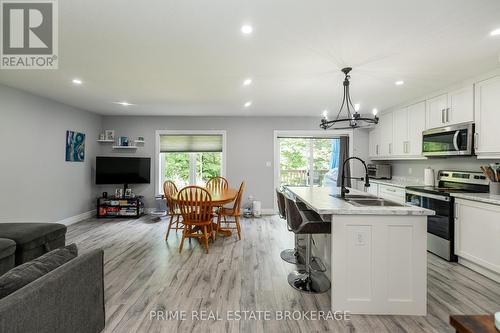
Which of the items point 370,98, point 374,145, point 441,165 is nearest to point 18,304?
point 370,98

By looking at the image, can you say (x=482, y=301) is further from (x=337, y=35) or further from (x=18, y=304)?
(x=18, y=304)

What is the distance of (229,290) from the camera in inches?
92.6

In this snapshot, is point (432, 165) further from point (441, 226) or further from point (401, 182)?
point (441, 226)

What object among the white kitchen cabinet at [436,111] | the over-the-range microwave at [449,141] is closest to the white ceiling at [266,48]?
the white kitchen cabinet at [436,111]

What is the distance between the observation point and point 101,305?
1.70 m

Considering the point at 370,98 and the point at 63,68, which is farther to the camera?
the point at 370,98

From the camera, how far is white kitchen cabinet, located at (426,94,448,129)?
3.58 m

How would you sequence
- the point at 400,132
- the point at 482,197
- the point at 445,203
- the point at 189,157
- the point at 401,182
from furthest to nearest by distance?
the point at 189,157 < the point at 401,182 < the point at 400,132 < the point at 445,203 < the point at 482,197

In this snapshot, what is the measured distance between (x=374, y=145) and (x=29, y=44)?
5927 millimetres

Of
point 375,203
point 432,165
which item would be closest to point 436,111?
point 432,165

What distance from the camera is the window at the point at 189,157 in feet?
18.7

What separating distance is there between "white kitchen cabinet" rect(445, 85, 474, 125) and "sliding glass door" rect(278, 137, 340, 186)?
8.20ft

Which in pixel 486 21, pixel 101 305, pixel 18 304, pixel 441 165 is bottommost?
pixel 101 305

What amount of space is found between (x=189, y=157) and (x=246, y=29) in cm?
414
